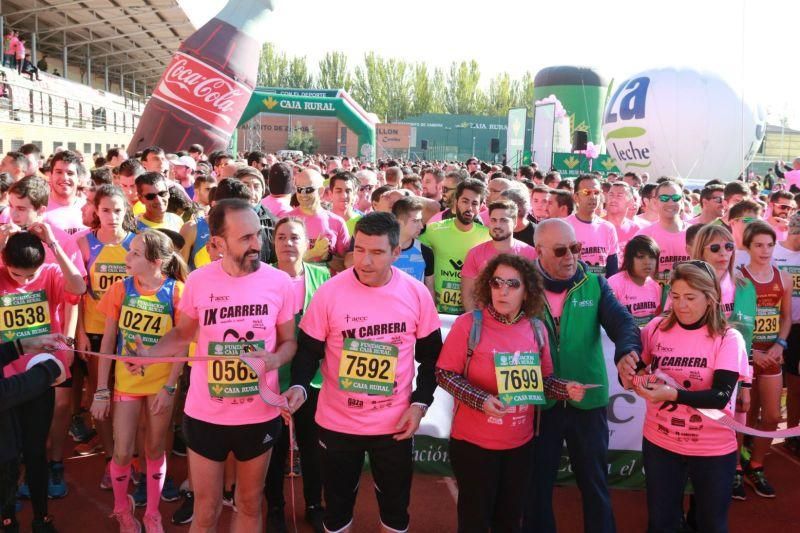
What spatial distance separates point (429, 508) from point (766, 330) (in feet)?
9.03

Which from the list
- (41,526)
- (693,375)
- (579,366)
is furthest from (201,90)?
(693,375)

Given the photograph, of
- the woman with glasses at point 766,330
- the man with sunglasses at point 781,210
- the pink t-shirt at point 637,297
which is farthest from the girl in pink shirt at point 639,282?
the man with sunglasses at point 781,210

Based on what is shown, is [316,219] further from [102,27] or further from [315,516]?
[102,27]

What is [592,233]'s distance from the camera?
6016 millimetres

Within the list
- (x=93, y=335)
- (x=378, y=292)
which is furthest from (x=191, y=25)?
(x=378, y=292)

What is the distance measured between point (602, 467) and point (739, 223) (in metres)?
2.98

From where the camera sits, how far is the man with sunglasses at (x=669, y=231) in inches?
231

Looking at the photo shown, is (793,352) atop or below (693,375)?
below

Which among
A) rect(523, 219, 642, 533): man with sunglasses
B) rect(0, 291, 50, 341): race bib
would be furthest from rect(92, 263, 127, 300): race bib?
rect(523, 219, 642, 533): man with sunglasses

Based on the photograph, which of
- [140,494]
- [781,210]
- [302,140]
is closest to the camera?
[140,494]

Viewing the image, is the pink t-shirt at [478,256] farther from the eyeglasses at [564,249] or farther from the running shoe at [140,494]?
the running shoe at [140,494]

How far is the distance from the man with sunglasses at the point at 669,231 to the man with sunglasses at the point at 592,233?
0.32m

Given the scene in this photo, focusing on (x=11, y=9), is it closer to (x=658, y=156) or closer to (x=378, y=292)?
(x=658, y=156)

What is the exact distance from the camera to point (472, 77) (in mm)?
76812
